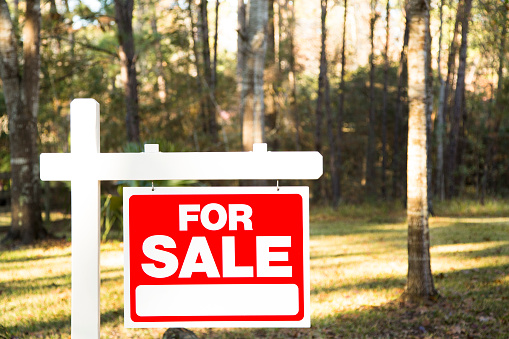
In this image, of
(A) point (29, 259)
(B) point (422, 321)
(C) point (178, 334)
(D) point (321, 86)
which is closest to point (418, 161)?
(B) point (422, 321)

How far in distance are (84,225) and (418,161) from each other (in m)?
5.31

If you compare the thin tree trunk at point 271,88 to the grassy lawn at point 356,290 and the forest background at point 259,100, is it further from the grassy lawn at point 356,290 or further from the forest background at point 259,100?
the grassy lawn at point 356,290

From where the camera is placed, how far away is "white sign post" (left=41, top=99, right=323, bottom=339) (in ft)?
6.22

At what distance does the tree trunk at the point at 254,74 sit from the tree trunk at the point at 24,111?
16.0 ft

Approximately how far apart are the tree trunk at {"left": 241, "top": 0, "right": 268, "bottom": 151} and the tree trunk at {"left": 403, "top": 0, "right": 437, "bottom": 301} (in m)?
4.28

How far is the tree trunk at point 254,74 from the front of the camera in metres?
10.6

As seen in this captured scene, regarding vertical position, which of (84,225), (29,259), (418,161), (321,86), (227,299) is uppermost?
(321,86)

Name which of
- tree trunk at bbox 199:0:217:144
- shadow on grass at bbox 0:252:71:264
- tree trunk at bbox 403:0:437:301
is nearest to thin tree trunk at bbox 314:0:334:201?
tree trunk at bbox 199:0:217:144

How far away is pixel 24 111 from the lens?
40.1ft

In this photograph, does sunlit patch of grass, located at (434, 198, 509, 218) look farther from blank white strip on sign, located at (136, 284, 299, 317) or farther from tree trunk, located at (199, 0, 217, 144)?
blank white strip on sign, located at (136, 284, 299, 317)

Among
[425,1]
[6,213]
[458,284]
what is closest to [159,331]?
[458,284]

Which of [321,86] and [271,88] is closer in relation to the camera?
[321,86]

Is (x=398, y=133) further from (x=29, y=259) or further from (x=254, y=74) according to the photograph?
(x=29, y=259)

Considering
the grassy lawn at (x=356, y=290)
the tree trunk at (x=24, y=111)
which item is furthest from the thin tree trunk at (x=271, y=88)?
the tree trunk at (x=24, y=111)
